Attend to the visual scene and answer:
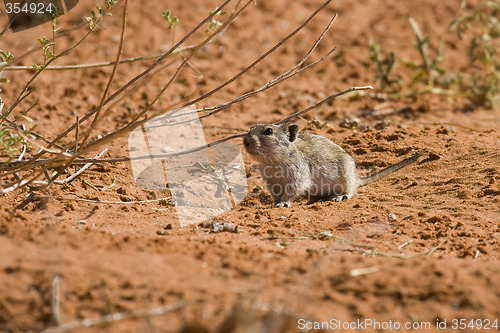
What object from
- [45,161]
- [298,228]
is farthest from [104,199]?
[298,228]

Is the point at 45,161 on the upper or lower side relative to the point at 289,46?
lower

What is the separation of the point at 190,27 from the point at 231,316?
8.15m

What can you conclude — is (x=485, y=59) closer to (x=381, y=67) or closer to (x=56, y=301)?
(x=381, y=67)

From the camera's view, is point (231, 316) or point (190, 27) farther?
point (190, 27)

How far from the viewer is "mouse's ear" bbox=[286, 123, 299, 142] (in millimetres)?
6207

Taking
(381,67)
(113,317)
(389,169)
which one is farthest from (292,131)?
(113,317)

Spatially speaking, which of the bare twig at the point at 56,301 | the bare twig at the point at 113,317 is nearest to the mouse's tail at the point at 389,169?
the bare twig at the point at 113,317

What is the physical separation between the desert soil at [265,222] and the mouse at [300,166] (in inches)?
8.0

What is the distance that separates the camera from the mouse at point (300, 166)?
242 inches

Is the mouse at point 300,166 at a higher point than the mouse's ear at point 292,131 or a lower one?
lower

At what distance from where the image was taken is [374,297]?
125 inches

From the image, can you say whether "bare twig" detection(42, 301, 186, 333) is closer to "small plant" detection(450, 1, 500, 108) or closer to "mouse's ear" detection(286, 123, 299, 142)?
"mouse's ear" detection(286, 123, 299, 142)

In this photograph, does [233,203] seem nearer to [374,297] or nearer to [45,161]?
[45,161]

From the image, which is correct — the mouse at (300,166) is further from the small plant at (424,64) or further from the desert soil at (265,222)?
the small plant at (424,64)
